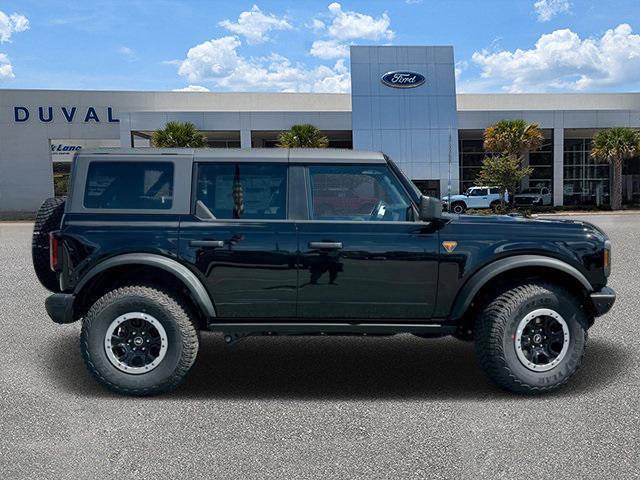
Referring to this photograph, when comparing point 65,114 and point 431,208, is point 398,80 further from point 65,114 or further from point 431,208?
point 431,208

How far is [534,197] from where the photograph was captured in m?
38.3

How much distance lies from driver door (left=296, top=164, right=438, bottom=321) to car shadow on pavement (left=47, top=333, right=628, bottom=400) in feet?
2.02

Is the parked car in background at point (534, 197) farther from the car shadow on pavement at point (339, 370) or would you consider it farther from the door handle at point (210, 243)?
the door handle at point (210, 243)

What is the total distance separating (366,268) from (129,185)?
79.3 inches

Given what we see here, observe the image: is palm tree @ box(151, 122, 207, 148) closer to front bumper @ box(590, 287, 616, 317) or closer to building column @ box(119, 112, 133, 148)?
building column @ box(119, 112, 133, 148)

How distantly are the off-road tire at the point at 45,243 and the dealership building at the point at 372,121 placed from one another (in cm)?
3056

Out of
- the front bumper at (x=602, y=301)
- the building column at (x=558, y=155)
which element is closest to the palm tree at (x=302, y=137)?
the building column at (x=558, y=155)

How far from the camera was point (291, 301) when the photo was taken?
4.21m

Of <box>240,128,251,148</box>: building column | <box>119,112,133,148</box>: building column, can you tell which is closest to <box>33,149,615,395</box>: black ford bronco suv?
<box>240,128,251,148</box>: building column

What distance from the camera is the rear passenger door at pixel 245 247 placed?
4172mm

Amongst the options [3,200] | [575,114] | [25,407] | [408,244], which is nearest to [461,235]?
[408,244]

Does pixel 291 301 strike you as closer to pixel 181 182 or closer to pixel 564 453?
pixel 181 182

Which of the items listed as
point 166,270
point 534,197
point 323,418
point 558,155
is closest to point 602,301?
point 323,418

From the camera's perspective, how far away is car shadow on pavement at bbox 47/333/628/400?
429 cm
